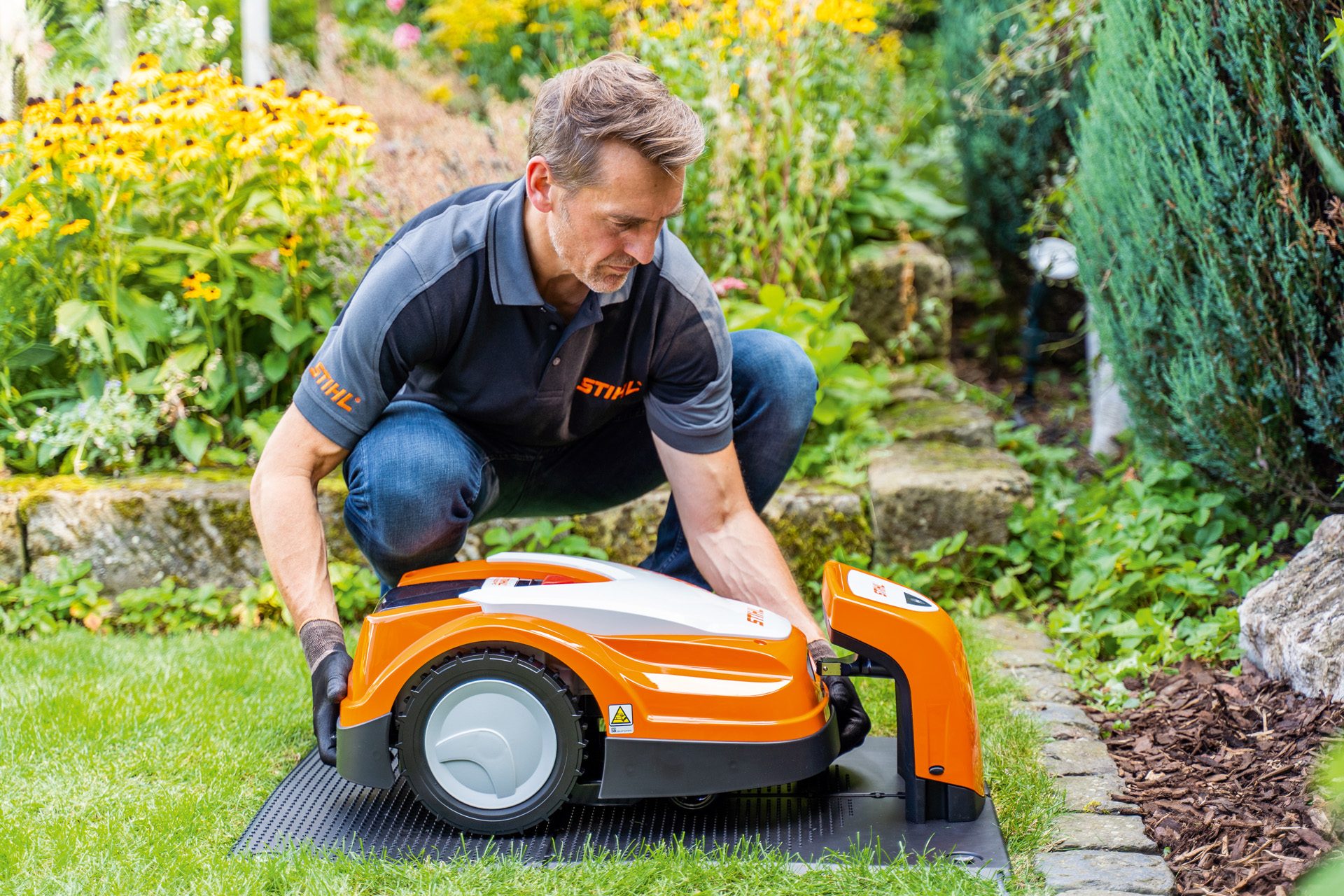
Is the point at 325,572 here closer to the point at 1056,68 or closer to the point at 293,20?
the point at 1056,68

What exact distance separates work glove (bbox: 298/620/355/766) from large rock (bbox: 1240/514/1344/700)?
1.75 meters

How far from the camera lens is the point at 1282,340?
249cm

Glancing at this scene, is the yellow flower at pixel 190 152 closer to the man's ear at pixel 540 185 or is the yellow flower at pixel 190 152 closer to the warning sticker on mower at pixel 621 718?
the man's ear at pixel 540 185

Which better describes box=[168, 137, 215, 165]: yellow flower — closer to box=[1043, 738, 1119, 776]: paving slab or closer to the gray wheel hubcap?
the gray wheel hubcap

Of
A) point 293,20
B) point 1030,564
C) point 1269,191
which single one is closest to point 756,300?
point 1030,564

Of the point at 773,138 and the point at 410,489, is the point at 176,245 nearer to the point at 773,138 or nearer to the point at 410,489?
the point at 410,489

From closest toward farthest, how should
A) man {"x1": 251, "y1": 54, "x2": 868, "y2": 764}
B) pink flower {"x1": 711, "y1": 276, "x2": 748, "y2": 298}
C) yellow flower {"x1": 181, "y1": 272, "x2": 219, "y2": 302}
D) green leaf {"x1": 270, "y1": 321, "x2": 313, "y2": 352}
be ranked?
man {"x1": 251, "y1": 54, "x2": 868, "y2": 764}, yellow flower {"x1": 181, "y1": 272, "x2": 219, "y2": 302}, green leaf {"x1": 270, "y1": 321, "x2": 313, "y2": 352}, pink flower {"x1": 711, "y1": 276, "x2": 748, "y2": 298}

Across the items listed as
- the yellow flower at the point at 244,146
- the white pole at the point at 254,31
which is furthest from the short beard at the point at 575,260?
the white pole at the point at 254,31

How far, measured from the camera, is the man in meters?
1.85

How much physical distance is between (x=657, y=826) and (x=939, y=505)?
61.7 inches

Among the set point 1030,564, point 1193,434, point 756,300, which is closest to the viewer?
point 1193,434

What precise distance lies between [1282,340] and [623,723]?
5.87 feet

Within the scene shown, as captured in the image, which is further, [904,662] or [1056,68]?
[1056,68]

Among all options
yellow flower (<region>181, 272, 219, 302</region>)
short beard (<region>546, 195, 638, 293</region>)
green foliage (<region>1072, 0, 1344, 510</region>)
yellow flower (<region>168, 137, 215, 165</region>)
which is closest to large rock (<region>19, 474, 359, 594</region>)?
yellow flower (<region>181, 272, 219, 302</region>)
